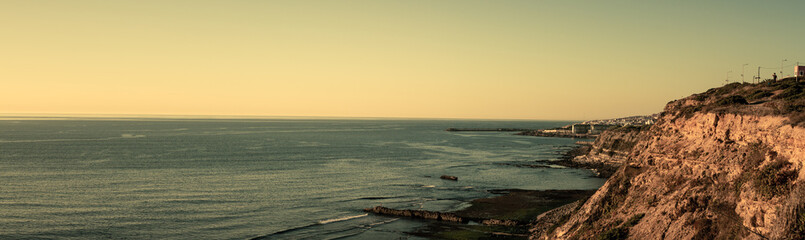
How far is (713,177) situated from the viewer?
102 ft

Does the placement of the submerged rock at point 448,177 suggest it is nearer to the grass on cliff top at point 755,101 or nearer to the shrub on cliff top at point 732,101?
the grass on cliff top at point 755,101

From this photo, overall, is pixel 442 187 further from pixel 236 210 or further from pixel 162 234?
pixel 162 234

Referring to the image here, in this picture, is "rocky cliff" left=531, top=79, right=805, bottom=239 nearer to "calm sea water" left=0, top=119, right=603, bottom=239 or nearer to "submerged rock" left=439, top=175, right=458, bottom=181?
"calm sea water" left=0, top=119, right=603, bottom=239

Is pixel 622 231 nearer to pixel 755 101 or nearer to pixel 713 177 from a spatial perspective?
pixel 713 177

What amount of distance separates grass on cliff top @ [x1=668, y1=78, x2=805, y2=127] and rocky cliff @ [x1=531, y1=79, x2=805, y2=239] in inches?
2.6

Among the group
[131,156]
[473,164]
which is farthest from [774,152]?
[131,156]

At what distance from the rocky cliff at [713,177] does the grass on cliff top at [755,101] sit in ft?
0.22

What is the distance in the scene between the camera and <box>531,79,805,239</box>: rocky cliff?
1003 inches

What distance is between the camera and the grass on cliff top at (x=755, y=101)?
28688 millimetres

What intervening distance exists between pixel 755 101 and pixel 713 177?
1025cm

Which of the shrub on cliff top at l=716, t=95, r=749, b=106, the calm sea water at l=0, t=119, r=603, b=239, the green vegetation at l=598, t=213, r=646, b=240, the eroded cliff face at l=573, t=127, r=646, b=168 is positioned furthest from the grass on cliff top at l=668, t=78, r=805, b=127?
the eroded cliff face at l=573, t=127, r=646, b=168

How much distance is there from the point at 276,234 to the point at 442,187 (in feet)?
115

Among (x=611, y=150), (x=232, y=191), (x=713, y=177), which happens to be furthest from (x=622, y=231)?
(x=611, y=150)

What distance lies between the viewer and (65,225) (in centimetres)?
5128
